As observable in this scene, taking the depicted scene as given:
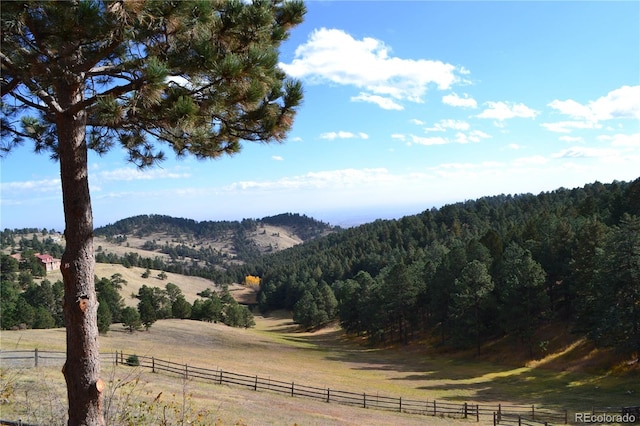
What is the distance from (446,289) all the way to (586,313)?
17764mm

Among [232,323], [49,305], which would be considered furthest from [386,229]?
[49,305]

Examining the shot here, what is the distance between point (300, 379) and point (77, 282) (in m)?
32.8

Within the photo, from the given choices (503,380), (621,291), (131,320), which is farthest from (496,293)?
(131,320)

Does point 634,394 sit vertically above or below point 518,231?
below

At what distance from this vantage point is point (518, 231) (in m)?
70.7

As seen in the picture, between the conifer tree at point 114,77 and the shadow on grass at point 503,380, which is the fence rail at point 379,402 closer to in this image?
the shadow on grass at point 503,380

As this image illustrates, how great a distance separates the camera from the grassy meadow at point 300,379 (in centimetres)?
1906

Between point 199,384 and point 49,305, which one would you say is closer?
point 199,384

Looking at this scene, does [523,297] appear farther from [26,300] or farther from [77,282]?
[26,300]

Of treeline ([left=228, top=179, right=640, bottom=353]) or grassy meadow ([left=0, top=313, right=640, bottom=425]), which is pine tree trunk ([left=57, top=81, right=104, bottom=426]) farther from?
treeline ([left=228, top=179, right=640, bottom=353])

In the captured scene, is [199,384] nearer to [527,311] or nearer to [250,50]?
[250,50]

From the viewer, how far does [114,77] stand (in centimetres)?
754

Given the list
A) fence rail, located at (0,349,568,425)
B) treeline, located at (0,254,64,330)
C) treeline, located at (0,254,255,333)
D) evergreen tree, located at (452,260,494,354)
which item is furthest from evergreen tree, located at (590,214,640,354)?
treeline, located at (0,254,64,330)

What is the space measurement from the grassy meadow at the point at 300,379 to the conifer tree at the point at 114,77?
7066 millimetres
